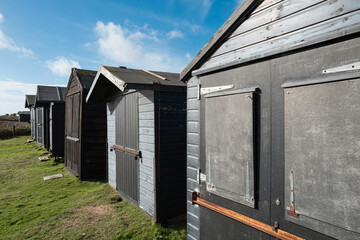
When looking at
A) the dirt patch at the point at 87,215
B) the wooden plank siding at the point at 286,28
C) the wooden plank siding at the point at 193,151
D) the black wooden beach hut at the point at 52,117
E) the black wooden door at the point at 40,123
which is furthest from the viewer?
the black wooden door at the point at 40,123

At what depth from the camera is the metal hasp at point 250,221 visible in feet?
7.59

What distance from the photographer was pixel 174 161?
5363mm

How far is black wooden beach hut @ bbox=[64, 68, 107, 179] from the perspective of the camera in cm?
896

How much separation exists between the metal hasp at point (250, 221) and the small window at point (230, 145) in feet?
0.63

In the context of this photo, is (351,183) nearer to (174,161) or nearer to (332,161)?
(332,161)

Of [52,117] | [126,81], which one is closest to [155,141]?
[126,81]

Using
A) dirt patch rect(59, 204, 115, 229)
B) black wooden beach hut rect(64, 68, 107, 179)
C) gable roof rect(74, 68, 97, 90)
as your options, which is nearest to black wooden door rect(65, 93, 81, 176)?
black wooden beach hut rect(64, 68, 107, 179)

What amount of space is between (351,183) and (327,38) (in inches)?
49.6

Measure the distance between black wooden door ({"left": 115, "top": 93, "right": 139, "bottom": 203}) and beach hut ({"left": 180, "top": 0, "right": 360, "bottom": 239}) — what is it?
9.38ft

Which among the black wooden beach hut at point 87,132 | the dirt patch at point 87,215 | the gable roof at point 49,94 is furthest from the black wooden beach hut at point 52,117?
the dirt patch at point 87,215

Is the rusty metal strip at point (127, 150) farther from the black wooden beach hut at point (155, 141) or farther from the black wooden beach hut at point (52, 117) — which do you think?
the black wooden beach hut at point (52, 117)

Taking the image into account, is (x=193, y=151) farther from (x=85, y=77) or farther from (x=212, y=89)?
(x=85, y=77)

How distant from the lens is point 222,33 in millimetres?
3096

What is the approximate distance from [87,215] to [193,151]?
151 inches
